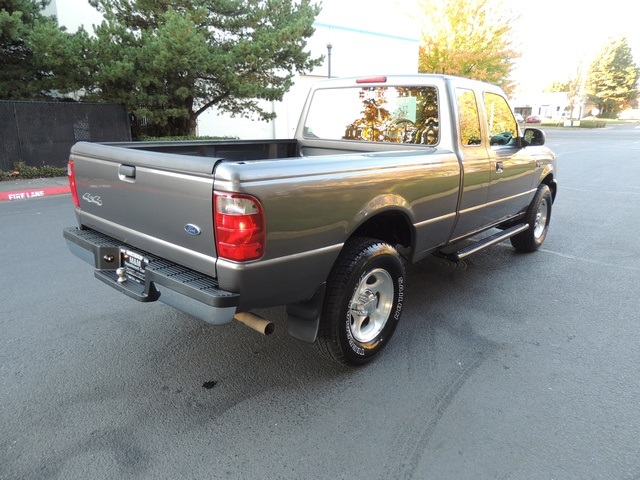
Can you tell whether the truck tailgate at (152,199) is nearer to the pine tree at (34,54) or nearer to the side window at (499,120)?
the side window at (499,120)

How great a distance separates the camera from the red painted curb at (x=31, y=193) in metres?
9.55

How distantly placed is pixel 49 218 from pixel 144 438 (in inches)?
252

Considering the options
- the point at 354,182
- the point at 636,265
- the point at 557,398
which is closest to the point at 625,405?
the point at 557,398

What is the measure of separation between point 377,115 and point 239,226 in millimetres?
2513

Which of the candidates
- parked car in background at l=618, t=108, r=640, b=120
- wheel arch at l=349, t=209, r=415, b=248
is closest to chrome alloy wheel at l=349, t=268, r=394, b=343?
wheel arch at l=349, t=209, r=415, b=248

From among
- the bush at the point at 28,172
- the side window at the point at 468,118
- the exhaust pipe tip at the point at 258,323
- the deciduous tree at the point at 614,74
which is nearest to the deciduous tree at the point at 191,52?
the bush at the point at 28,172

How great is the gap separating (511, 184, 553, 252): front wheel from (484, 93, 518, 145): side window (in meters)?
0.92

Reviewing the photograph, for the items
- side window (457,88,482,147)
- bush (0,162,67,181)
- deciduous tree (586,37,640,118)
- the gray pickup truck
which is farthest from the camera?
deciduous tree (586,37,640,118)

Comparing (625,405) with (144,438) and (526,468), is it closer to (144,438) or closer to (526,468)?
(526,468)

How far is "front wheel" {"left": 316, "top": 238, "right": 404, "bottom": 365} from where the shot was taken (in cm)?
293

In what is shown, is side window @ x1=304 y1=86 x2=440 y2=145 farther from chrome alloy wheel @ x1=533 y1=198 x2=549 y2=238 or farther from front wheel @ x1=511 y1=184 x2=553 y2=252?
chrome alloy wheel @ x1=533 y1=198 x2=549 y2=238

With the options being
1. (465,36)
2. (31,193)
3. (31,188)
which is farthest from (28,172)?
(465,36)

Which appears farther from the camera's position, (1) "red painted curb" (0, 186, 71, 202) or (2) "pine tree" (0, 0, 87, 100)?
(2) "pine tree" (0, 0, 87, 100)

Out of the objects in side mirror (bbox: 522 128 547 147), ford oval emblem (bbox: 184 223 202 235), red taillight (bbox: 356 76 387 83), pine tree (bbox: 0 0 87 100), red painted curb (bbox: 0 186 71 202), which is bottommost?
red painted curb (bbox: 0 186 71 202)
